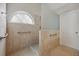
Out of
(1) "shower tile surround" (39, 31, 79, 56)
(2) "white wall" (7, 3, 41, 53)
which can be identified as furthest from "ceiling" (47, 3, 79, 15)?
(1) "shower tile surround" (39, 31, 79, 56)

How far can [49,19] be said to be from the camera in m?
1.48

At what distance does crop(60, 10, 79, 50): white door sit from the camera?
1467 mm

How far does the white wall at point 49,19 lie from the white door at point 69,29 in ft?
0.27

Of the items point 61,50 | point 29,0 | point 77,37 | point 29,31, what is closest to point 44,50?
point 61,50

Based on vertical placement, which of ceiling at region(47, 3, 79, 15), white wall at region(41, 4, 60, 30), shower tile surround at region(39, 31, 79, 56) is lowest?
shower tile surround at region(39, 31, 79, 56)

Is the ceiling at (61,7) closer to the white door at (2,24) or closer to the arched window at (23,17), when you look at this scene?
the arched window at (23,17)

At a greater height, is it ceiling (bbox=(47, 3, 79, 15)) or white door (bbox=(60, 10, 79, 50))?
ceiling (bbox=(47, 3, 79, 15))

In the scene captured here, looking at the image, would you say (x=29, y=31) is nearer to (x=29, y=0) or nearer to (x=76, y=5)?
(x=29, y=0)

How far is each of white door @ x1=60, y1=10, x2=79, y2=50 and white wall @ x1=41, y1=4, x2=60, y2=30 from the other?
0.08 meters

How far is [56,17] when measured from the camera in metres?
1.48

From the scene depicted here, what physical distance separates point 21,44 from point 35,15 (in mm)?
444

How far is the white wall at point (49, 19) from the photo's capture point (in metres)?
1.47

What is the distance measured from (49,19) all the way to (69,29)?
12.5 inches

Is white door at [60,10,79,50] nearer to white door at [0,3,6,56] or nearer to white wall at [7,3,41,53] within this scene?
white wall at [7,3,41,53]
